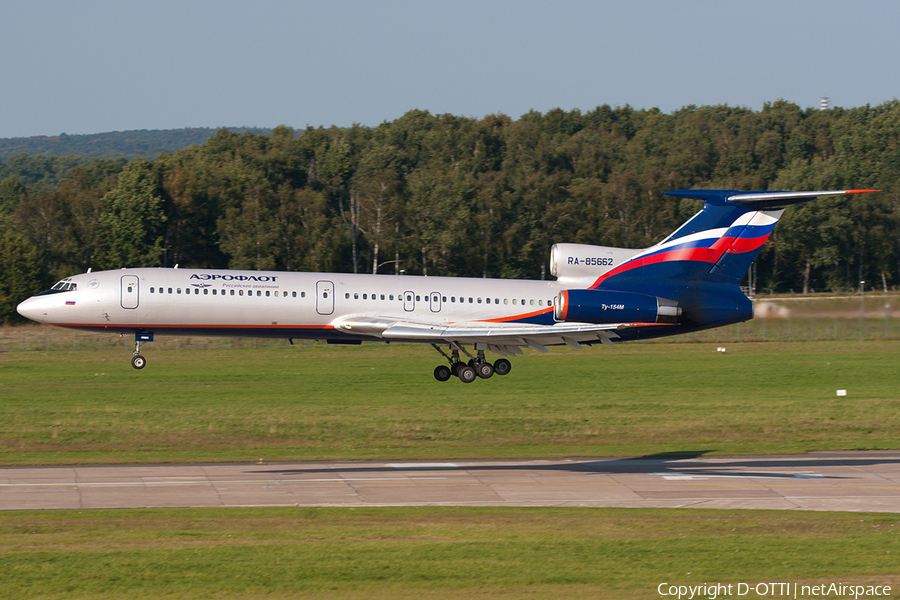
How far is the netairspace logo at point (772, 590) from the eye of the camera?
23.5m

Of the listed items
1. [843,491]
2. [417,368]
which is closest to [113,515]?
[843,491]

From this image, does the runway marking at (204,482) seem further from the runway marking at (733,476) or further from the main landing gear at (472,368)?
the runway marking at (733,476)

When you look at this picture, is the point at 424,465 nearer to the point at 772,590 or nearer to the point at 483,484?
the point at 483,484

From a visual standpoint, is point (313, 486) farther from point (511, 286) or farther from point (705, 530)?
point (705, 530)

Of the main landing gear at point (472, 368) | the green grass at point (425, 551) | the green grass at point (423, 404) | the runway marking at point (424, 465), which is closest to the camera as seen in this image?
the green grass at point (425, 551)

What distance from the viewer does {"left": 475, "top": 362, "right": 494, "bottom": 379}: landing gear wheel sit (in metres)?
40.0

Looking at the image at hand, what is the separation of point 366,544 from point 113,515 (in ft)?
30.7

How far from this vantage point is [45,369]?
69000mm

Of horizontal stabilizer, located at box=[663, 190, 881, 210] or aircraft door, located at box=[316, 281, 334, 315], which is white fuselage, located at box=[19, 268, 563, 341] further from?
horizontal stabilizer, located at box=[663, 190, 881, 210]

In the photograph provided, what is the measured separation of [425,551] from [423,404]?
30633mm

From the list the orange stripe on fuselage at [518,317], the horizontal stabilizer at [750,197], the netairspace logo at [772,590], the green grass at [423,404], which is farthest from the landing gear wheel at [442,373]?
the netairspace logo at [772,590]

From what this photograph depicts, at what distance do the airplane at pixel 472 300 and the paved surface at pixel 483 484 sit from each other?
189 inches

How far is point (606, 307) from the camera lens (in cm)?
3691

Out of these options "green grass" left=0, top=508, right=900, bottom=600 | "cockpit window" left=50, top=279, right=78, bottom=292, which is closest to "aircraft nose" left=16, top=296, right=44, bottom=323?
"cockpit window" left=50, top=279, right=78, bottom=292
